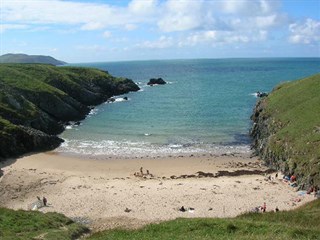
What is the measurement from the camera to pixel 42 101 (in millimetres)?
88125

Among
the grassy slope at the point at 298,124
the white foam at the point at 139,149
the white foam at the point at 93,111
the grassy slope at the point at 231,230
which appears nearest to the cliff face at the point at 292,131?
the grassy slope at the point at 298,124

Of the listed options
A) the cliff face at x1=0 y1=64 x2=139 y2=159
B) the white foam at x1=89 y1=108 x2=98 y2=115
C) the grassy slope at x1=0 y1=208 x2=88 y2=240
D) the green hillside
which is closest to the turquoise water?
the white foam at x1=89 y1=108 x2=98 y2=115

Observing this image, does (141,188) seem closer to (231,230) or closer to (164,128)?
(231,230)

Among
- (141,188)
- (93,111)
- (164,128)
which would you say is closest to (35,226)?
(141,188)

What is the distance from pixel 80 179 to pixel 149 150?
53.6 ft

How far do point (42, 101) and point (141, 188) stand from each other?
48946mm

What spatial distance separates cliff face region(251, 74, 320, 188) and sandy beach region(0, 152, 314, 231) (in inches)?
87.1

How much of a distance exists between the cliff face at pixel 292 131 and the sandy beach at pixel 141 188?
221 cm

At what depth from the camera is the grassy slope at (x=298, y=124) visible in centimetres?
4659

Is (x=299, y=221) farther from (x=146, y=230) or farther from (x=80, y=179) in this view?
(x=80, y=179)

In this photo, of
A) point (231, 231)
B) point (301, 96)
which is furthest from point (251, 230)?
point (301, 96)

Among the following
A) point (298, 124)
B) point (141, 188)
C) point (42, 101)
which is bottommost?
point (141, 188)

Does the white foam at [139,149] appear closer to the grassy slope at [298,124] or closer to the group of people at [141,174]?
the grassy slope at [298,124]

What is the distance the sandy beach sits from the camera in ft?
133
